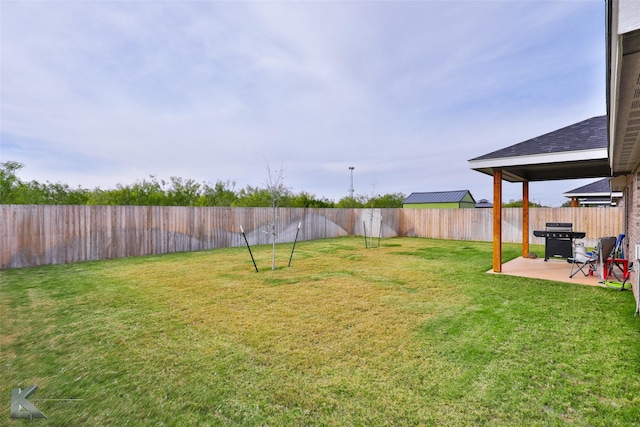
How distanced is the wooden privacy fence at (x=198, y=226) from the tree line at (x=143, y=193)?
93.2 inches

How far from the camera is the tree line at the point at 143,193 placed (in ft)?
31.1

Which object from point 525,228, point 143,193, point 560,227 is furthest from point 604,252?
point 143,193

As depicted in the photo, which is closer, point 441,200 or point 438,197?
point 441,200

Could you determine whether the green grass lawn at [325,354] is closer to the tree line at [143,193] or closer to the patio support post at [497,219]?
the patio support post at [497,219]

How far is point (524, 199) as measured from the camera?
8.70 m

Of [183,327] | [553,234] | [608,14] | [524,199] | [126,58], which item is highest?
[126,58]

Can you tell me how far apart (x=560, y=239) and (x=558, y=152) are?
3.54 metres

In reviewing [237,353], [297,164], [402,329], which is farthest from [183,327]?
[297,164]

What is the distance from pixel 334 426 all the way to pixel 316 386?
0.43 meters

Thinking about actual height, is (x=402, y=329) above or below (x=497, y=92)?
below

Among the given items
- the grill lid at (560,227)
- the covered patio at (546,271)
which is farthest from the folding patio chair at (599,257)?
the grill lid at (560,227)

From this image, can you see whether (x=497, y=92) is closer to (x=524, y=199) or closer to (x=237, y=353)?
(x=524, y=199)

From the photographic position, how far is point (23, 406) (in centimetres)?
180

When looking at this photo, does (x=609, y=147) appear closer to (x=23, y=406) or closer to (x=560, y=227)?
(x=560, y=227)
